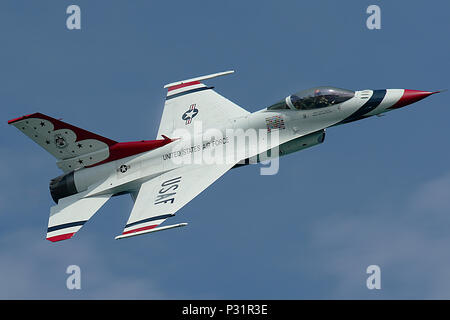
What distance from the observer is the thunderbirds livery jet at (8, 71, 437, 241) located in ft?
109

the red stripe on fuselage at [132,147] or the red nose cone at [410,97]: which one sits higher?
the red nose cone at [410,97]

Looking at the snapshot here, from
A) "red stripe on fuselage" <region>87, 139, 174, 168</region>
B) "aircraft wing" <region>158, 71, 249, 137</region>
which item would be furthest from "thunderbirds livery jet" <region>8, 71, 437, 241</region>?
"aircraft wing" <region>158, 71, 249, 137</region>

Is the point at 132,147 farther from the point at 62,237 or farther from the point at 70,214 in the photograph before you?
the point at 62,237

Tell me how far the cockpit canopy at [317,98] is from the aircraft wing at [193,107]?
263 cm

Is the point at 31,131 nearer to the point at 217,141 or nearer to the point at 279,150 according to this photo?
the point at 217,141

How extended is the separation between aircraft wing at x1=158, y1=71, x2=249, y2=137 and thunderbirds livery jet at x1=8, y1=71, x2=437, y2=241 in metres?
0.66

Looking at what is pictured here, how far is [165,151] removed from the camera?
3438cm

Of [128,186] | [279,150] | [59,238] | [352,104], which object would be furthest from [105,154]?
[352,104]

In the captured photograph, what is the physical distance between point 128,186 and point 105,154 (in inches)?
65.3

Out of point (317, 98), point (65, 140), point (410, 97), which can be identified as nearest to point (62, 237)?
point (65, 140)

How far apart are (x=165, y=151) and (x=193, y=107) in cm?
388

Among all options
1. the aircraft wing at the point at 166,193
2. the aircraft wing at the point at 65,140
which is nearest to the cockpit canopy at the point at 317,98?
the aircraft wing at the point at 166,193

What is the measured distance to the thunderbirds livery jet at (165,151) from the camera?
3322 centimetres

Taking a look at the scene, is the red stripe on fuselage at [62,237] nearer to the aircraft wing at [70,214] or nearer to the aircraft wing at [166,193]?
the aircraft wing at [70,214]
